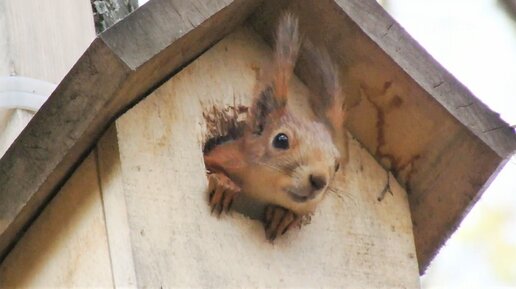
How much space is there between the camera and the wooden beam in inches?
75.6

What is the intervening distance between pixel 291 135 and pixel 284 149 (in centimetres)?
3

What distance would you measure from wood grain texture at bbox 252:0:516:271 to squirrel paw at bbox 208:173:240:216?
1.21 ft

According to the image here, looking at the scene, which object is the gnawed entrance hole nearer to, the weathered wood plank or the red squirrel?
the red squirrel

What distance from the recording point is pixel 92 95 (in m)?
1.93

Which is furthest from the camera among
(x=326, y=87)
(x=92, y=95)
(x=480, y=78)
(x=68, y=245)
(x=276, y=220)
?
(x=480, y=78)

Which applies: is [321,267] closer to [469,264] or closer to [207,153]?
[207,153]

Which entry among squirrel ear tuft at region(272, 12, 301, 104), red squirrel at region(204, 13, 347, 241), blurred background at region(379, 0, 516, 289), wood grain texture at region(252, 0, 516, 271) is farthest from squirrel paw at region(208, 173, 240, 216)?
blurred background at region(379, 0, 516, 289)

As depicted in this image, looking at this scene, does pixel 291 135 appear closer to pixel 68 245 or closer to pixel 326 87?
pixel 326 87

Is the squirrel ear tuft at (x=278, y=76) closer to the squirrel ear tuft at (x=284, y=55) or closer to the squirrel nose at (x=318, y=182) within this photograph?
the squirrel ear tuft at (x=284, y=55)

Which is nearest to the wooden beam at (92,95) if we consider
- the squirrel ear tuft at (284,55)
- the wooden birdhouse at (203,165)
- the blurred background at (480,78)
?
the wooden birdhouse at (203,165)

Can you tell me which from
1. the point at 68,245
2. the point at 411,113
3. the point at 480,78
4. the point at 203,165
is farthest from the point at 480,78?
the point at 68,245

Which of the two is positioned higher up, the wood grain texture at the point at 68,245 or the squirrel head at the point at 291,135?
the squirrel head at the point at 291,135

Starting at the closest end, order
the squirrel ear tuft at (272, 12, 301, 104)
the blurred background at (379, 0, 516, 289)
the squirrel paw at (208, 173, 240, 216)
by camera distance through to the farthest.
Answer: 1. the squirrel paw at (208, 173, 240, 216)
2. the squirrel ear tuft at (272, 12, 301, 104)
3. the blurred background at (379, 0, 516, 289)

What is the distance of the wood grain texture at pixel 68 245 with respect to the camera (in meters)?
1.99
